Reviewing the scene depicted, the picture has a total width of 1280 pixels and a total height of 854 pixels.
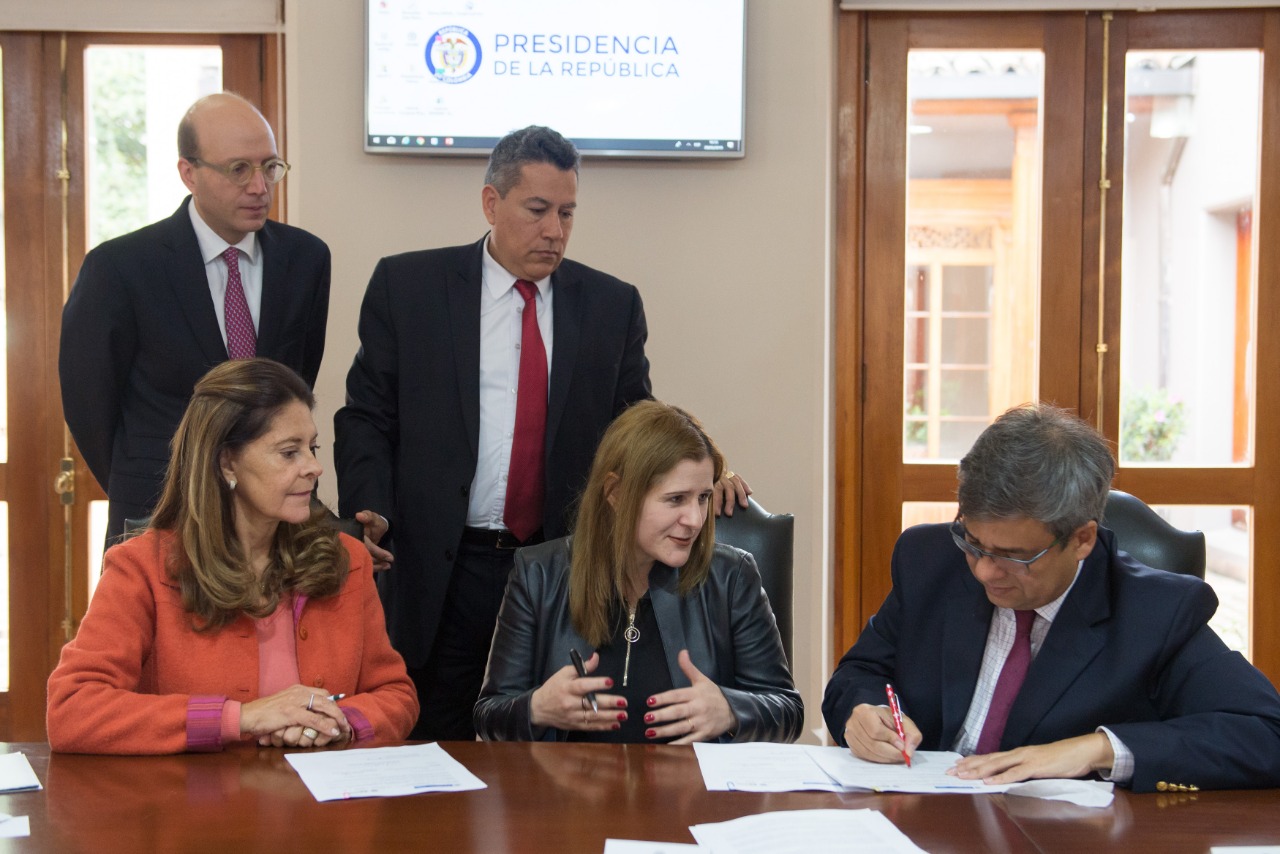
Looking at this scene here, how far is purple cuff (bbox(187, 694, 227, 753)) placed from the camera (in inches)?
69.0

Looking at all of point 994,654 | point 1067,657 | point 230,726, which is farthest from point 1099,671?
point 230,726

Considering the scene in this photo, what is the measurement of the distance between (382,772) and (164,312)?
1385 mm

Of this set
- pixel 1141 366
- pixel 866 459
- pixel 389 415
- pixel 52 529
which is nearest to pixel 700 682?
pixel 389 415

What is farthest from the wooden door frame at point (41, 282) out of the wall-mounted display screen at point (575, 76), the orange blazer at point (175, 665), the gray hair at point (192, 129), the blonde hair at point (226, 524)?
the orange blazer at point (175, 665)

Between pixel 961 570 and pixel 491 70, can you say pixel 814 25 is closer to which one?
pixel 491 70

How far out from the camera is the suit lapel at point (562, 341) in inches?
104

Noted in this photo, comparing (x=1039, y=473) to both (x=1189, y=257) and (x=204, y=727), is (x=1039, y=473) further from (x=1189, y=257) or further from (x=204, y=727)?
(x=1189, y=257)

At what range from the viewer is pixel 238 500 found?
2.09m

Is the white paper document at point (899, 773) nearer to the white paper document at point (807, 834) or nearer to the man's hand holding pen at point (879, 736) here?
the man's hand holding pen at point (879, 736)

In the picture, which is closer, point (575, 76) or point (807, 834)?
point (807, 834)

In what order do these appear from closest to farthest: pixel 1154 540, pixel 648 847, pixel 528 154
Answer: pixel 648 847, pixel 1154 540, pixel 528 154

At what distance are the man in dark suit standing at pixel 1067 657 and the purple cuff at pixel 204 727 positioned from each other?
0.93 meters

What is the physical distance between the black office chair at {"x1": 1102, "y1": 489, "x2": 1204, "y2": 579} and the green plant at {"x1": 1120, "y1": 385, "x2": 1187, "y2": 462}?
1.78m

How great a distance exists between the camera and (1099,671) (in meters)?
1.79
